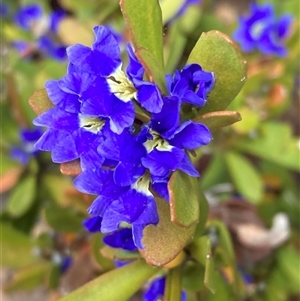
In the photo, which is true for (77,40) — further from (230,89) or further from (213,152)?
(230,89)

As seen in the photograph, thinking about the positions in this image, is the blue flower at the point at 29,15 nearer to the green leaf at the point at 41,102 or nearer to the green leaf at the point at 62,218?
the green leaf at the point at 62,218

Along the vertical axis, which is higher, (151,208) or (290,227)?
(151,208)

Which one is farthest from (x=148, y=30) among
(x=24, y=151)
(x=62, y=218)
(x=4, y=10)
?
(x=4, y=10)

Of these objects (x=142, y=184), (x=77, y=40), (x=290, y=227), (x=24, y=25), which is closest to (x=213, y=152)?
(x=290, y=227)

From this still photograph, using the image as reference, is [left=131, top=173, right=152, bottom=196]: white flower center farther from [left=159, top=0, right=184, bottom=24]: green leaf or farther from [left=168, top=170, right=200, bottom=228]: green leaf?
[left=159, top=0, right=184, bottom=24]: green leaf

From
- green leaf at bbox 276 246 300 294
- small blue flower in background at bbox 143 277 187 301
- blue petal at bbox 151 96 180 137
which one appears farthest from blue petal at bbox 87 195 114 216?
green leaf at bbox 276 246 300 294
